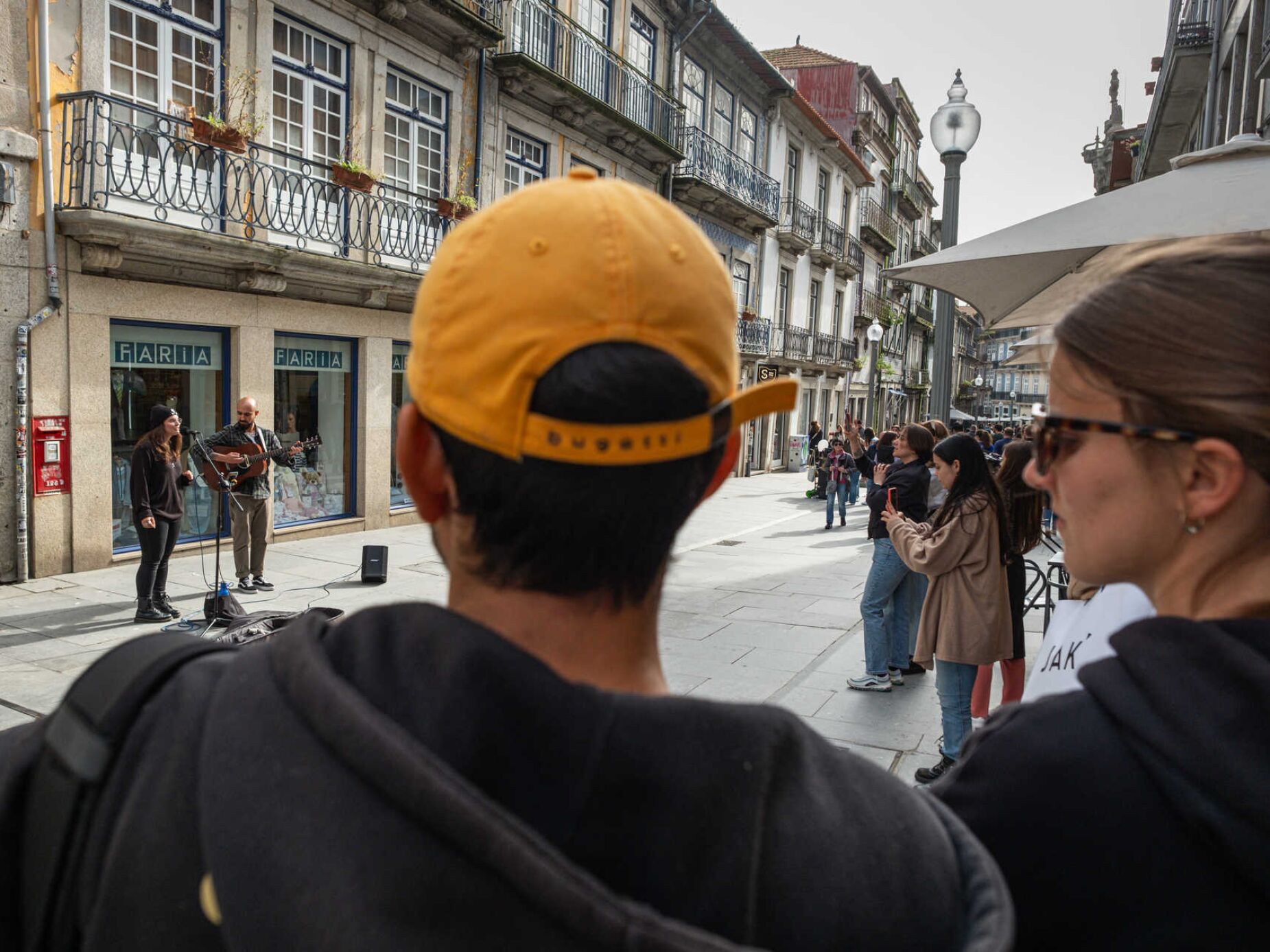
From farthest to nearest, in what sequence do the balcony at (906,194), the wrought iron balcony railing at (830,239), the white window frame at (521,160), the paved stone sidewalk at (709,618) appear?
the balcony at (906,194), the wrought iron balcony railing at (830,239), the white window frame at (521,160), the paved stone sidewalk at (709,618)

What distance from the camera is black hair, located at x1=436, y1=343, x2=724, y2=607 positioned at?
84 cm

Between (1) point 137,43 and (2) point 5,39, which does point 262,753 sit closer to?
(2) point 5,39

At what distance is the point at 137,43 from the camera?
10148 mm

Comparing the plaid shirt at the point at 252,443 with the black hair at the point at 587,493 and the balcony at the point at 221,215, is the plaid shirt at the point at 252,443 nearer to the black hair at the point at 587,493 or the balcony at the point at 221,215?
the balcony at the point at 221,215

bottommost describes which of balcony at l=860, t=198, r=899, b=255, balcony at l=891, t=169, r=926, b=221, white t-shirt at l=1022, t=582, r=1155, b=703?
white t-shirt at l=1022, t=582, r=1155, b=703

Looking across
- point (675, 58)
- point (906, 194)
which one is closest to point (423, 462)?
point (675, 58)

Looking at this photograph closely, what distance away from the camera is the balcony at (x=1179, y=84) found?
16000 mm

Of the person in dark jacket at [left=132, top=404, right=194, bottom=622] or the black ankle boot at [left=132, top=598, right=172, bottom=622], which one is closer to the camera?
the person in dark jacket at [left=132, top=404, right=194, bottom=622]

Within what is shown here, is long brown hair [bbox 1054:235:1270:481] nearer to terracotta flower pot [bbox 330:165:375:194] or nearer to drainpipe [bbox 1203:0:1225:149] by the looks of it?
terracotta flower pot [bbox 330:165:375:194]

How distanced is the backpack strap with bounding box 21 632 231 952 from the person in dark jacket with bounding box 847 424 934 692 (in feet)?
19.0

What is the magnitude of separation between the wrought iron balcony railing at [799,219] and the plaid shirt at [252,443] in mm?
23340

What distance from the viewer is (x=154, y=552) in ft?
25.6

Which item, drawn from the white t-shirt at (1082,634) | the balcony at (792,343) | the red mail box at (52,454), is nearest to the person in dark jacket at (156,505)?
the red mail box at (52,454)

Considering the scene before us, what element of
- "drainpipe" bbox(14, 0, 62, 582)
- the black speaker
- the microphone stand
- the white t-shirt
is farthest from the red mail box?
the white t-shirt
